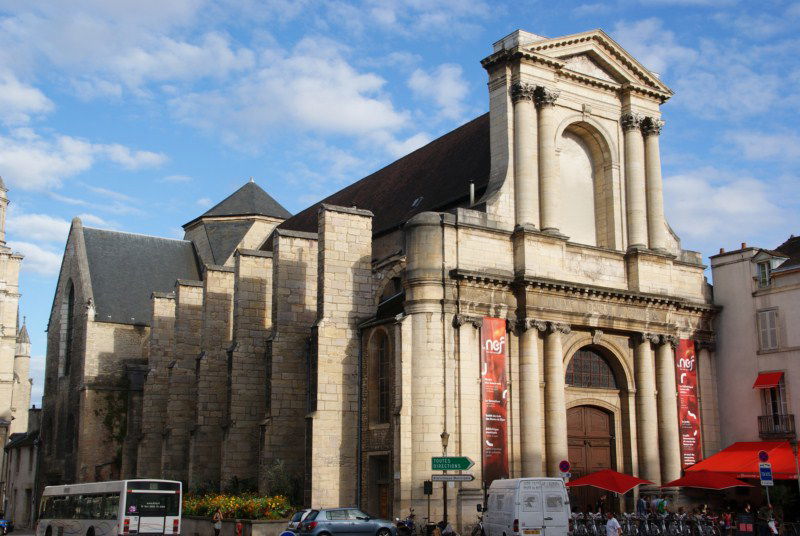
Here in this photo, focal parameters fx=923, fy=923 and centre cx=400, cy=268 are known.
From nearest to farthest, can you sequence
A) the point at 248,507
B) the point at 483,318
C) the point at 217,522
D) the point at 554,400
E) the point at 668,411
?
the point at 217,522 → the point at 248,507 → the point at 483,318 → the point at 554,400 → the point at 668,411

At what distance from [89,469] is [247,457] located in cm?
1196

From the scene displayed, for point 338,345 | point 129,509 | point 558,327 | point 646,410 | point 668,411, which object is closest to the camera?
point 129,509

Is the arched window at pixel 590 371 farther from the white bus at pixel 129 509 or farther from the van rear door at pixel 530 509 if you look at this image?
the white bus at pixel 129 509

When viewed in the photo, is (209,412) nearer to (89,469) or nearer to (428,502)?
(89,469)

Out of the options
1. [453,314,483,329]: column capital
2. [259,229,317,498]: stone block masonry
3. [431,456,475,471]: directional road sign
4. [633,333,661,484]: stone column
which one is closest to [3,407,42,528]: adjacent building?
[259,229,317,498]: stone block masonry

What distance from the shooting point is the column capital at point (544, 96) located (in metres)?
28.5

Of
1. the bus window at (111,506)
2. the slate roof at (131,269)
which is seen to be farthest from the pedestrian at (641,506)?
the slate roof at (131,269)

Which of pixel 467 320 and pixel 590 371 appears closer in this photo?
pixel 467 320

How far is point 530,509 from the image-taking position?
68.4 feet

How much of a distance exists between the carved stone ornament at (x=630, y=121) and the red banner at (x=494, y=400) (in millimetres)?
8978

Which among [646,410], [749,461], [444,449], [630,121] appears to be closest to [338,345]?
[444,449]

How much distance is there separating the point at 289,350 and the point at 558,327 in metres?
8.70

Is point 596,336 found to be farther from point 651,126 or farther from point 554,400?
point 651,126

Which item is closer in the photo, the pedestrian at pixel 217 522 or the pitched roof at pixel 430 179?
the pedestrian at pixel 217 522
